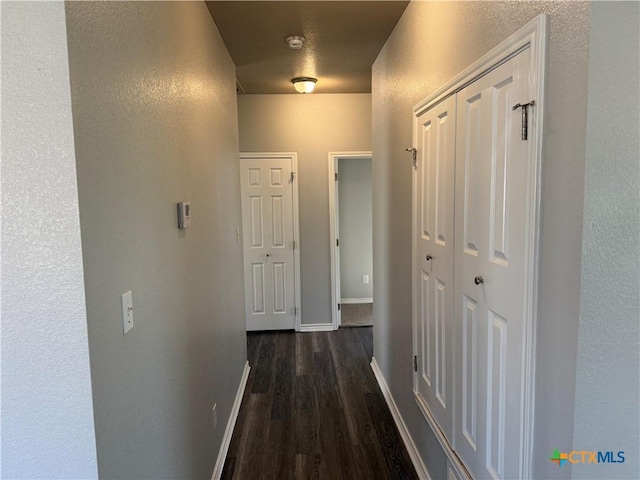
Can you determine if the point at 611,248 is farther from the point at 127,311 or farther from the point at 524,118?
the point at 127,311

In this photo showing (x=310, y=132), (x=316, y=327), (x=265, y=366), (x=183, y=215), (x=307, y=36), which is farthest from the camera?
(x=316, y=327)

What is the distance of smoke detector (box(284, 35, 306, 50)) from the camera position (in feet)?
8.46

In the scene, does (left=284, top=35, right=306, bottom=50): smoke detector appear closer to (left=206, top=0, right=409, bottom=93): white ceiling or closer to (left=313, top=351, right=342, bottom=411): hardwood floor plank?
(left=206, top=0, right=409, bottom=93): white ceiling

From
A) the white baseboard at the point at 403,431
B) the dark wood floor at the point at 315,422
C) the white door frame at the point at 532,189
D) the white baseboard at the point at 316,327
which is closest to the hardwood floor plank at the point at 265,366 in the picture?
the dark wood floor at the point at 315,422

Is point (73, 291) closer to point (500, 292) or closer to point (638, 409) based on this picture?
point (500, 292)

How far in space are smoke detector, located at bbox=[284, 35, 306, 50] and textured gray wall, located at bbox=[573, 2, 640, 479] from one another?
2054 millimetres

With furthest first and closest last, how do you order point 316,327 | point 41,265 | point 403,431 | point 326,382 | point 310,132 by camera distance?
point 316,327
point 310,132
point 326,382
point 403,431
point 41,265

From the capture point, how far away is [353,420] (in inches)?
103

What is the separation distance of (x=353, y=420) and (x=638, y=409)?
194 centimetres

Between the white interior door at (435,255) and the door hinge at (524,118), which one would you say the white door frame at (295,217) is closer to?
the white interior door at (435,255)

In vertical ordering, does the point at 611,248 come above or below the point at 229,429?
above

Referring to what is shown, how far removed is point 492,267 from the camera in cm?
125

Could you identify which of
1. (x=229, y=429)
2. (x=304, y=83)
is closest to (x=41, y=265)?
(x=229, y=429)

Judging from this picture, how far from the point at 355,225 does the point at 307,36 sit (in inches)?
122
